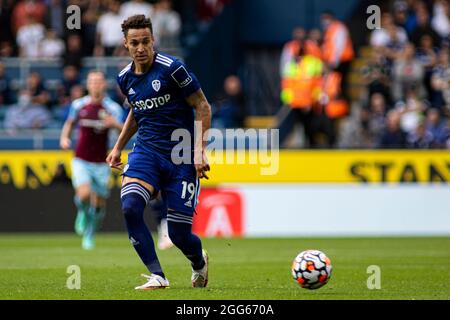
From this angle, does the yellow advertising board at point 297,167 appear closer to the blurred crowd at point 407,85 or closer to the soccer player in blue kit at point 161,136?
the blurred crowd at point 407,85

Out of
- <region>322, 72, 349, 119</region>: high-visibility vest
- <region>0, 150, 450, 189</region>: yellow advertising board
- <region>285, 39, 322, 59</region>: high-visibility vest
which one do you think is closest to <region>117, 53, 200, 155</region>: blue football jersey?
<region>0, 150, 450, 189</region>: yellow advertising board

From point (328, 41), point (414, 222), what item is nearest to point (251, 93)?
point (328, 41)

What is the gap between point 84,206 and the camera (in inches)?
710

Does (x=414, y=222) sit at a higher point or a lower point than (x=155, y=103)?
lower

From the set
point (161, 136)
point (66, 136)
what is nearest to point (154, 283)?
point (161, 136)

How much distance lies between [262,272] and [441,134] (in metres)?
10.2

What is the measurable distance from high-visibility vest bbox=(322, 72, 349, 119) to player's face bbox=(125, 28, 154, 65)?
1369 centimetres

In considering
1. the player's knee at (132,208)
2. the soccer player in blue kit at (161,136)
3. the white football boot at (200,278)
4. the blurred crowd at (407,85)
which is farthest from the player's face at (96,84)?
the player's knee at (132,208)

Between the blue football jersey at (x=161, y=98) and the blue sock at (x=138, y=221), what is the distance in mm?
486

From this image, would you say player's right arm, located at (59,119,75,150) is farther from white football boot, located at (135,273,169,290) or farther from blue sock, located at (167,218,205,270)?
white football boot, located at (135,273,169,290)

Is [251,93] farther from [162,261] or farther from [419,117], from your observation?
[162,261]

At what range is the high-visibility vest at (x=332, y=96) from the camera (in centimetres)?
2377

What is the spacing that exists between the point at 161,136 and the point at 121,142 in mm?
510

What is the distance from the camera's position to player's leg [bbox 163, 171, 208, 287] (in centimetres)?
1037
